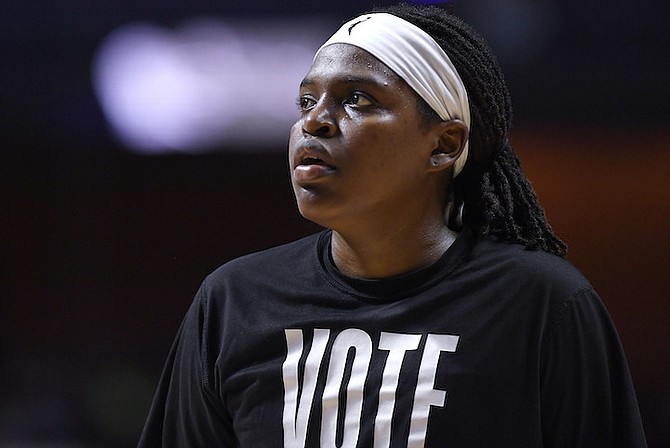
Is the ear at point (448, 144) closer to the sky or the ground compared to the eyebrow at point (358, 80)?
closer to the ground

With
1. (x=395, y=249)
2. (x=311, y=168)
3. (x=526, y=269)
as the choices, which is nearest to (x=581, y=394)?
(x=526, y=269)

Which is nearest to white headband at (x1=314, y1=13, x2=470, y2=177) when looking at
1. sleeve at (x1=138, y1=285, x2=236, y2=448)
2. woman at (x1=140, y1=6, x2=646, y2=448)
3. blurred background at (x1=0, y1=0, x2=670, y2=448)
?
woman at (x1=140, y1=6, x2=646, y2=448)

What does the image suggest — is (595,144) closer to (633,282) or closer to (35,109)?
(633,282)

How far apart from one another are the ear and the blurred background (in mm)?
524

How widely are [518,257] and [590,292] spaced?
0.08 meters

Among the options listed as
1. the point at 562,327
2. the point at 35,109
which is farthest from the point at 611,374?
the point at 35,109

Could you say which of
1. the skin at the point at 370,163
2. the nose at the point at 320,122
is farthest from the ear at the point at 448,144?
the nose at the point at 320,122

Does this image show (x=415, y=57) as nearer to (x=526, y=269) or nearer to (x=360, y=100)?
(x=360, y=100)

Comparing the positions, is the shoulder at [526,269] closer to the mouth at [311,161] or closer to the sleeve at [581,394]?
the sleeve at [581,394]

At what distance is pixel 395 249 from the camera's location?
3.57ft

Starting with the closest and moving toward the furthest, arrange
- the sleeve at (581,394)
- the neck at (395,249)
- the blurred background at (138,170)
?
1. the sleeve at (581,394)
2. the neck at (395,249)
3. the blurred background at (138,170)

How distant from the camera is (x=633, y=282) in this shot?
1559mm

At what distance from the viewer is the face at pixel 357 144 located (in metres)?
1.04

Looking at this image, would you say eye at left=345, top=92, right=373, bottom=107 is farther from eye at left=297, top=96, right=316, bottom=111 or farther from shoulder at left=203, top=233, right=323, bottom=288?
shoulder at left=203, top=233, right=323, bottom=288
